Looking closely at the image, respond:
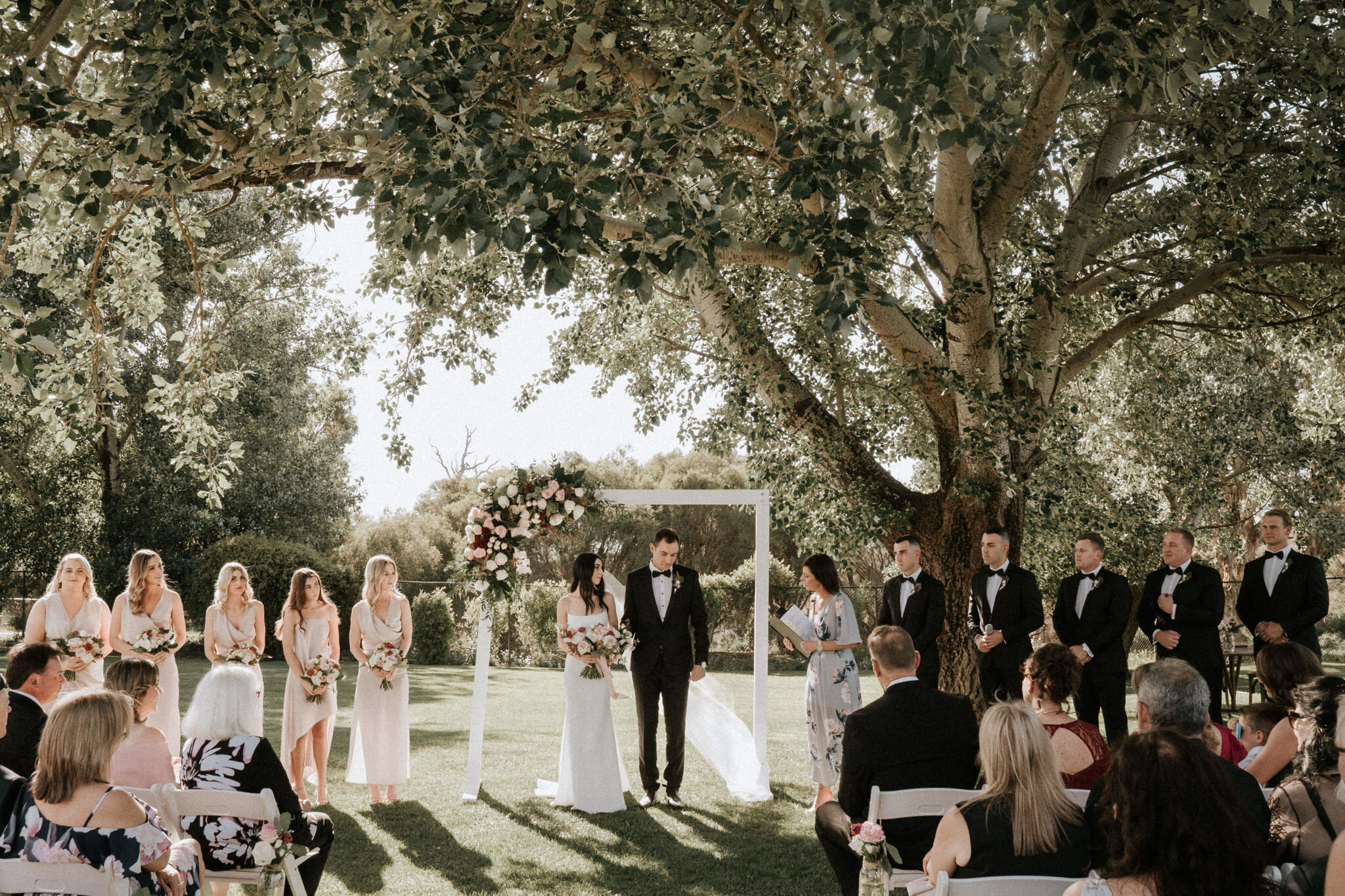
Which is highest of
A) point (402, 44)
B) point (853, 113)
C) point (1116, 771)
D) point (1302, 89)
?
point (1302, 89)

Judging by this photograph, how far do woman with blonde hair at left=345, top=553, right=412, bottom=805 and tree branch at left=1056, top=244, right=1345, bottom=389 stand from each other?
677 centimetres

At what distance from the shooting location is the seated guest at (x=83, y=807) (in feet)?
10.5

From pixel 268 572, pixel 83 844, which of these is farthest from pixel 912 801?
pixel 268 572

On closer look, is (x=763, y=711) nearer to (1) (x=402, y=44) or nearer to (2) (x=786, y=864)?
(2) (x=786, y=864)

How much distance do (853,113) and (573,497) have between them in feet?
15.0

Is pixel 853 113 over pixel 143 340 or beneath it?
beneath

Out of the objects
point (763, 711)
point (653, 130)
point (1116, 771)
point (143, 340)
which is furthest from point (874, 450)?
point (143, 340)

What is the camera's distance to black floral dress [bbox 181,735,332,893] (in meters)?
4.36

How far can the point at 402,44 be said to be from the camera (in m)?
5.14

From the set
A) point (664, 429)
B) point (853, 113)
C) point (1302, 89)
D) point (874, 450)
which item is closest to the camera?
point (853, 113)

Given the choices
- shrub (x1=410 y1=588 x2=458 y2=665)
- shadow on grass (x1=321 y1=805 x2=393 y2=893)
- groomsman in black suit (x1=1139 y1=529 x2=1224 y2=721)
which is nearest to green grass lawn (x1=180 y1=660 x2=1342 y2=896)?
shadow on grass (x1=321 y1=805 x2=393 y2=893)

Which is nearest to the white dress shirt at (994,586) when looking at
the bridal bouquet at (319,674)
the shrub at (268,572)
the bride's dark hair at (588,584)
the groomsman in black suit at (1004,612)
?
the groomsman in black suit at (1004,612)

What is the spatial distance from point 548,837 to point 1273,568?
5.51 metres

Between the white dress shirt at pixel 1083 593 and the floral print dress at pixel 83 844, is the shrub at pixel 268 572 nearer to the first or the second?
the white dress shirt at pixel 1083 593
